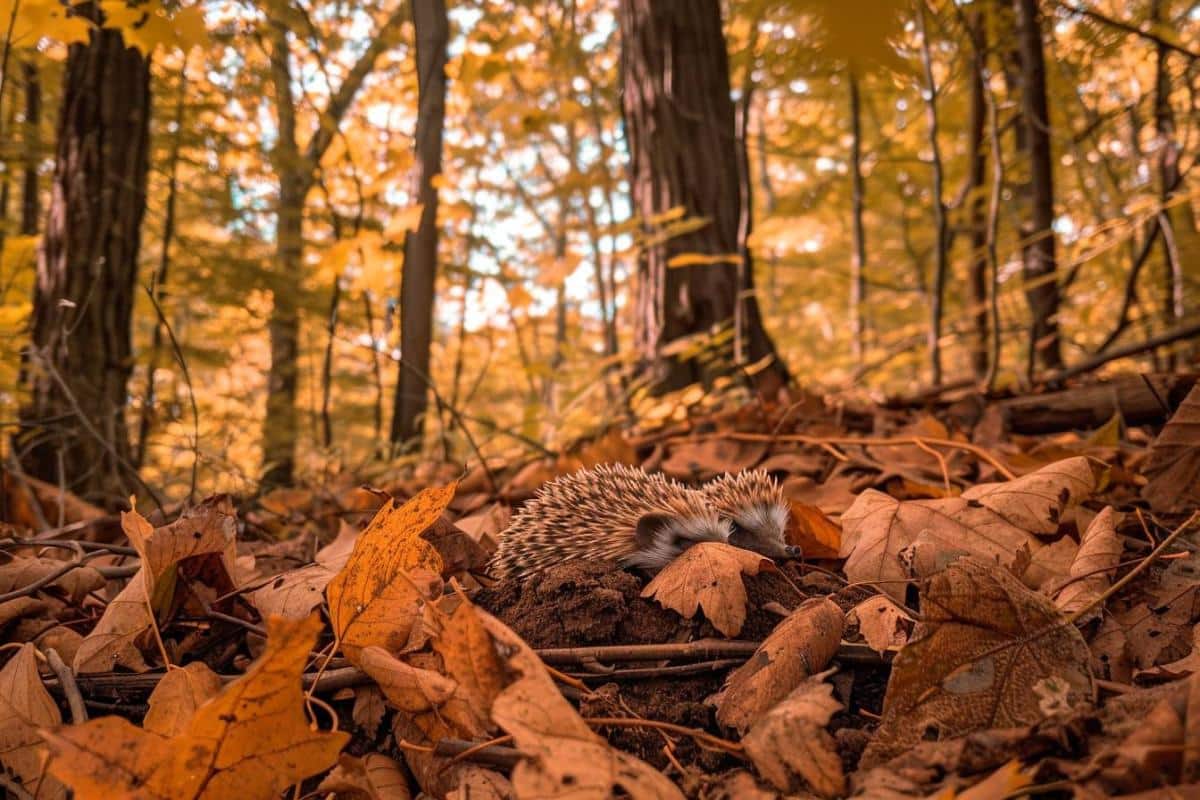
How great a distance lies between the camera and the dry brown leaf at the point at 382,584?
4.99ft

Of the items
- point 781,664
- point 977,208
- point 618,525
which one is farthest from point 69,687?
point 977,208

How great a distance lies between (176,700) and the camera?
1.38 m

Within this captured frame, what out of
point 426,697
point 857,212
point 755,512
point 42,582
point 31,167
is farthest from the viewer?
point 857,212

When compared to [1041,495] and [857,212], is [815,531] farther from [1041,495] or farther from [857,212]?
[857,212]

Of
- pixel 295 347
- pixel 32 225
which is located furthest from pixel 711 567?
pixel 295 347

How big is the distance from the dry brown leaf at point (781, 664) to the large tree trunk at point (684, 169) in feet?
11.3


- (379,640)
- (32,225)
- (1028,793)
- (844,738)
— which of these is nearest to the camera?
(1028,793)

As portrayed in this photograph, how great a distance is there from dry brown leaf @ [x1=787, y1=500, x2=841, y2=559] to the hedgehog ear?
0.34 m

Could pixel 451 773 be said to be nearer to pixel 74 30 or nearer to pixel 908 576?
pixel 908 576

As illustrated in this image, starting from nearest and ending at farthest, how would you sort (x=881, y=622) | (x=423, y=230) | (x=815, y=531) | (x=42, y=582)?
(x=881, y=622) → (x=42, y=582) → (x=815, y=531) → (x=423, y=230)

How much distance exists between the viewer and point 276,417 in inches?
384

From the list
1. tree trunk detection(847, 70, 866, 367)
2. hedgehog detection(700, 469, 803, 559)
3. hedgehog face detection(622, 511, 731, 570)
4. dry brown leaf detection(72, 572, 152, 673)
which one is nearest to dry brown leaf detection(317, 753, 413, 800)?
dry brown leaf detection(72, 572, 152, 673)

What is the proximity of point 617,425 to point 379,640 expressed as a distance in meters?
3.07

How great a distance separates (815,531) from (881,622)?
50 centimetres
